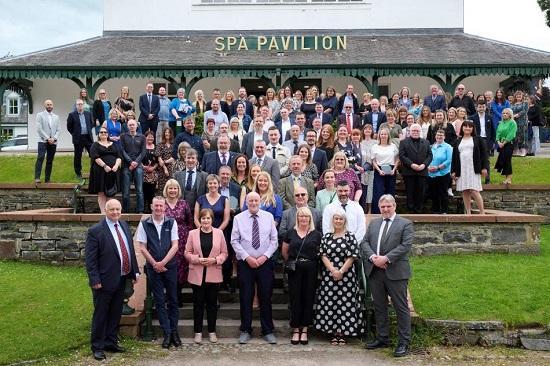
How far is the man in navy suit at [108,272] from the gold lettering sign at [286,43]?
49.4 feet

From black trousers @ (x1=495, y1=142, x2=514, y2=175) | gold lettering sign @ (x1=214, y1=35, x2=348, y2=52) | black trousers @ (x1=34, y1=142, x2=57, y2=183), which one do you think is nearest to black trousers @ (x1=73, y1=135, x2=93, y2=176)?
black trousers @ (x1=34, y1=142, x2=57, y2=183)

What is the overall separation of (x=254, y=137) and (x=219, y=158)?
125 cm

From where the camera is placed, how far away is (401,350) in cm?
704

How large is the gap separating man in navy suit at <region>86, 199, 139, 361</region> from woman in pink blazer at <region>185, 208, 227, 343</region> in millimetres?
742

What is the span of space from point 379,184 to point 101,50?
14408mm

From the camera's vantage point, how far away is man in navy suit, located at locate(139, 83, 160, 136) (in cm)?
1366

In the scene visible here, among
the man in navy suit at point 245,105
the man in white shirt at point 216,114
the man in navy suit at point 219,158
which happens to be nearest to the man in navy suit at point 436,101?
the man in navy suit at point 245,105

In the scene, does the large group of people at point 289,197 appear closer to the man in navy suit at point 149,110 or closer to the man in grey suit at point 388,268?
the man in grey suit at point 388,268

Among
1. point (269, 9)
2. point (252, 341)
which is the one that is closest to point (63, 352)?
point (252, 341)

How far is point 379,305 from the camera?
24.1ft

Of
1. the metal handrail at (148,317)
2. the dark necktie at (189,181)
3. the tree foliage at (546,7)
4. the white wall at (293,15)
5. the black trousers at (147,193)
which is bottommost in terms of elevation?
the metal handrail at (148,317)

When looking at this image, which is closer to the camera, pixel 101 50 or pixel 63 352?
pixel 63 352

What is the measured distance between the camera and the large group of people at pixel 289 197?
24.1 ft

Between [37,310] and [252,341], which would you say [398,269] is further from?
[37,310]
